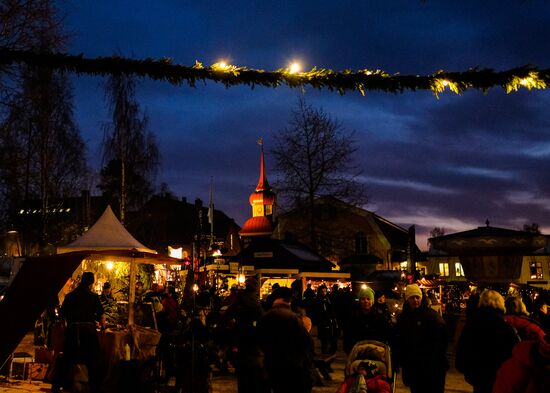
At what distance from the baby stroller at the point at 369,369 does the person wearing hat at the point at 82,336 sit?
443 centimetres

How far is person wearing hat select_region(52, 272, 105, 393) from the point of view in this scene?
8.62m

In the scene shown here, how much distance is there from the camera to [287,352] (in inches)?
245

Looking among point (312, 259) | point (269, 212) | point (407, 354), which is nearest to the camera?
point (407, 354)

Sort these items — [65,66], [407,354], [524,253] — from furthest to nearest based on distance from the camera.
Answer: [524,253] → [407,354] → [65,66]

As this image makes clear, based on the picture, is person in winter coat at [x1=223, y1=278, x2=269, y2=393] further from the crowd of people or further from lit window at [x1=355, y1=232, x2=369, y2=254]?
lit window at [x1=355, y1=232, x2=369, y2=254]

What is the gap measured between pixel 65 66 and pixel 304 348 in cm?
393

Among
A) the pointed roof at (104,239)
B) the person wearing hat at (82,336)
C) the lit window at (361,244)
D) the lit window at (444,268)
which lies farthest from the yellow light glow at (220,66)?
the lit window at (444,268)

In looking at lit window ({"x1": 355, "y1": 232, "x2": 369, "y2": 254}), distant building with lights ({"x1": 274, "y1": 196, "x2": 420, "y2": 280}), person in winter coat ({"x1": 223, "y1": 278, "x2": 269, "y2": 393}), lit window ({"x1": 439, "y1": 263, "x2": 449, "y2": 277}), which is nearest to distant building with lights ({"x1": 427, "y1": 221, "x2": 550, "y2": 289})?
person in winter coat ({"x1": 223, "y1": 278, "x2": 269, "y2": 393})

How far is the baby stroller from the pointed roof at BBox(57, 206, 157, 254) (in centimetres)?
681

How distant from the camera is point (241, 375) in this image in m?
7.18

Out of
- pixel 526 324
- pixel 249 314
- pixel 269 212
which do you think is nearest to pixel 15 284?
pixel 249 314

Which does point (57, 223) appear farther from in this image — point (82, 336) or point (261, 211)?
point (82, 336)

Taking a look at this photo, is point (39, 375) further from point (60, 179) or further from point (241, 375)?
point (60, 179)

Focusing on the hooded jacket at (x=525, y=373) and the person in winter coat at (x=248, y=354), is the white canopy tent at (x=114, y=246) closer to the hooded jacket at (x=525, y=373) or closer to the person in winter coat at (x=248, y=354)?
the person in winter coat at (x=248, y=354)
